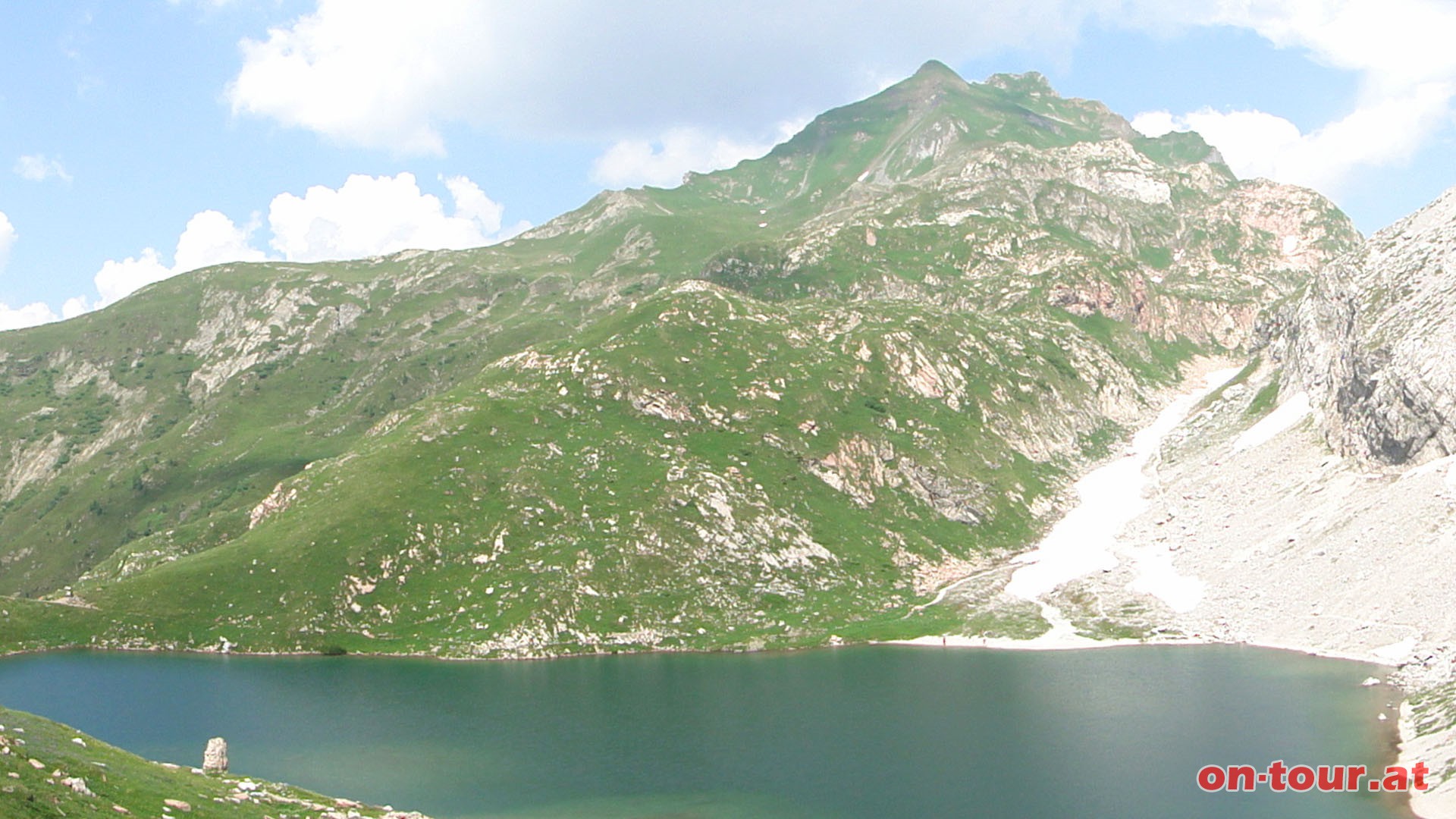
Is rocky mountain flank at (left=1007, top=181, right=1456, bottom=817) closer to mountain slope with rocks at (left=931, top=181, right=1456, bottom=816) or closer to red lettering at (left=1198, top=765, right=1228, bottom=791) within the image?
mountain slope with rocks at (left=931, top=181, right=1456, bottom=816)

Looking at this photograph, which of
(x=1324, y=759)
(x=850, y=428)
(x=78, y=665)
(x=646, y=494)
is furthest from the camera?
(x=850, y=428)

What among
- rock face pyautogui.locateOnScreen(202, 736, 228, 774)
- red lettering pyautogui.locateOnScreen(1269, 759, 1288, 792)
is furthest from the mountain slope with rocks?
rock face pyautogui.locateOnScreen(202, 736, 228, 774)

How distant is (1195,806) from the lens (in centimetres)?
6650

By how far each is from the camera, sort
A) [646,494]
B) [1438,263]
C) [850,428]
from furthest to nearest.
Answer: [850,428] → [646,494] → [1438,263]

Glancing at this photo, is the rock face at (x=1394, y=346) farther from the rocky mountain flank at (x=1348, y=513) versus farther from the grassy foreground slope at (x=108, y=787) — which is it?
the grassy foreground slope at (x=108, y=787)

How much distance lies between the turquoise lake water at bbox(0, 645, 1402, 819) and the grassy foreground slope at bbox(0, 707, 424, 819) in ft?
54.1

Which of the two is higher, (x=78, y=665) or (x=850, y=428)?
(x=850, y=428)

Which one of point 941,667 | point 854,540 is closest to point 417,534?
point 854,540

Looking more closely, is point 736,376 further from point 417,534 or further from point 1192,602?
point 1192,602

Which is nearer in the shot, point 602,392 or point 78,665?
point 78,665

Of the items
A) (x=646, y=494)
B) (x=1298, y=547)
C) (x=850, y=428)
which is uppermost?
(x=850, y=428)

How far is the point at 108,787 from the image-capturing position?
44719 mm

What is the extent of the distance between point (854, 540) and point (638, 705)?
223 feet

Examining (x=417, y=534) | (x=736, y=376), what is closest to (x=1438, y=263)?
(x=736, y=376)
